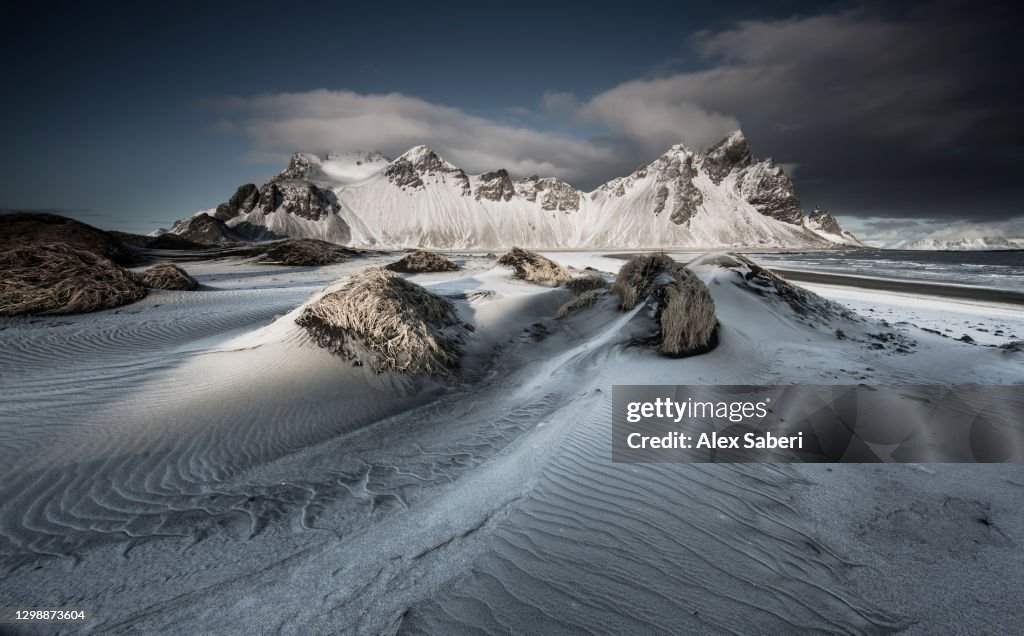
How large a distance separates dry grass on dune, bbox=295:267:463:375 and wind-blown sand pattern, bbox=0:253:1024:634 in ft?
0.70

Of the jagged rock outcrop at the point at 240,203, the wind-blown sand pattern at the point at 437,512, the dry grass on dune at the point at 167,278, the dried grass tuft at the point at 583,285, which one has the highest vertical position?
the jagged rock outcrop at the point at 240,203

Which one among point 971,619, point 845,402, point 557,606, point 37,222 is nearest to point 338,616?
point 557,606

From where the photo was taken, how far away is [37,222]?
16422 mm

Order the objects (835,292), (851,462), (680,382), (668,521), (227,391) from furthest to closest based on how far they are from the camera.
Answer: (835,292)
(680,382)
(227,391)
(851,462)
(668,521)

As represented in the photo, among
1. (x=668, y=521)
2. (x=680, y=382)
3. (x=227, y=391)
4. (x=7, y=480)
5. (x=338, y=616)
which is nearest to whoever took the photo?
(x=338, y=616)

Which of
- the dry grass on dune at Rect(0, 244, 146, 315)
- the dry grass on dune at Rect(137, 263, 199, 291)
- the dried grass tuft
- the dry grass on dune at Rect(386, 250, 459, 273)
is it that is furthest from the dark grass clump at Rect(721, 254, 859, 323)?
the dry grass on dune at Rect(137, 263, 199, 291)

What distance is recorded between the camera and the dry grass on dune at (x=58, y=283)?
6609 mm

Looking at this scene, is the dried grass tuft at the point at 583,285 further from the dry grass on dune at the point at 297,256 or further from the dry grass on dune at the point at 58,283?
the dry grass on dune at the point at 297,256

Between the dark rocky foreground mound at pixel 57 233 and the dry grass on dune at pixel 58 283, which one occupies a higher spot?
the dark rocky foreground mound at pixel 57 233

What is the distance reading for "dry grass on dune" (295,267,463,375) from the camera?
5121 millimetres

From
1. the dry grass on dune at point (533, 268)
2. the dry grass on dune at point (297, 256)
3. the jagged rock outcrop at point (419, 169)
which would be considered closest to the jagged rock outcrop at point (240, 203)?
the jagged rock outcrop at point (419, 169)

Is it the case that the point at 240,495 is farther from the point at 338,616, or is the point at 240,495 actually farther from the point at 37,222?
the point at 37,222

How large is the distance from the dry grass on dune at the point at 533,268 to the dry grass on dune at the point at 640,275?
17.9ft

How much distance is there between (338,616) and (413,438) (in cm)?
216
